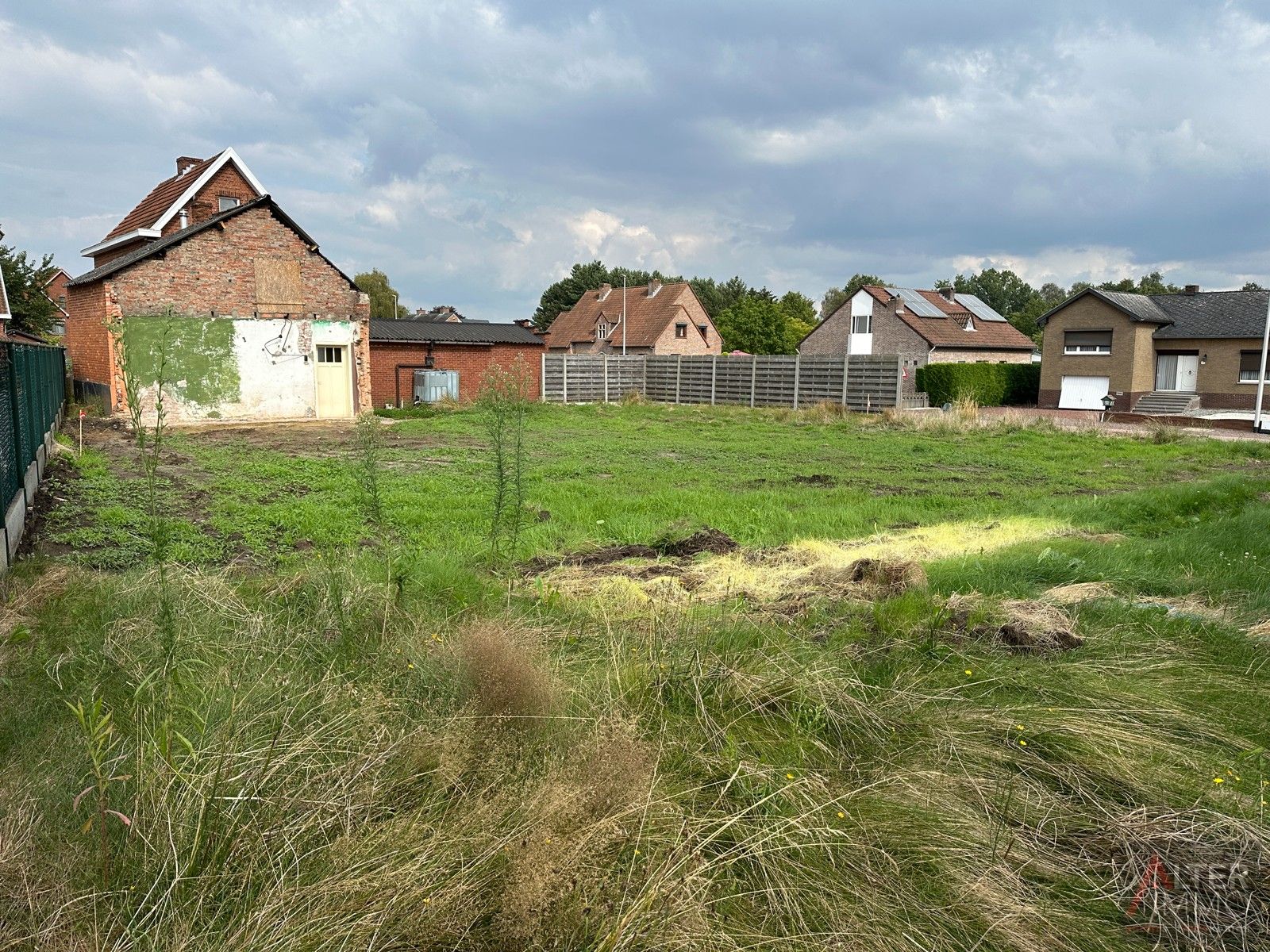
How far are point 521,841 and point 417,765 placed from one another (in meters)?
0.65

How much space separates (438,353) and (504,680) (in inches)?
1199

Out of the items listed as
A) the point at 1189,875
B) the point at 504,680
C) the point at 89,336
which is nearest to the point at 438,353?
the point at 89,336

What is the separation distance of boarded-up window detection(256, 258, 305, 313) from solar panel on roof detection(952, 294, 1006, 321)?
37.6 metres

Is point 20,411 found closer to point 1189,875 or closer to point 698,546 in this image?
point 698,546

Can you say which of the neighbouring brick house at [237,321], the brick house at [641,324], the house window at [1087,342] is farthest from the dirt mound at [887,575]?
the brick house at [641,324]

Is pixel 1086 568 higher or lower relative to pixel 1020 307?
lower

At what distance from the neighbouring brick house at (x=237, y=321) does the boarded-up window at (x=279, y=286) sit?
0.02m

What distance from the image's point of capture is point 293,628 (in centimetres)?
467

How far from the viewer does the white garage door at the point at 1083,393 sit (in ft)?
126

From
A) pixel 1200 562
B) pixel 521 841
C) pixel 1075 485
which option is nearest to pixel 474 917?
pixel 521 841

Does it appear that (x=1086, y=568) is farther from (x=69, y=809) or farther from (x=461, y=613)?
(x=69, y=809)

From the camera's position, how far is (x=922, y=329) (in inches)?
1799

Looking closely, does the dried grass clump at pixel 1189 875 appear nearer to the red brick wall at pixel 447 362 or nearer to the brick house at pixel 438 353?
the red brick wall at pixel 447 362

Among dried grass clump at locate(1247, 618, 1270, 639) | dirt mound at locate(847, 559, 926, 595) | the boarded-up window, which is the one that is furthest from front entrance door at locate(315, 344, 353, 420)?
dried grass clump at locate(1247, 618, 1270, 639)
